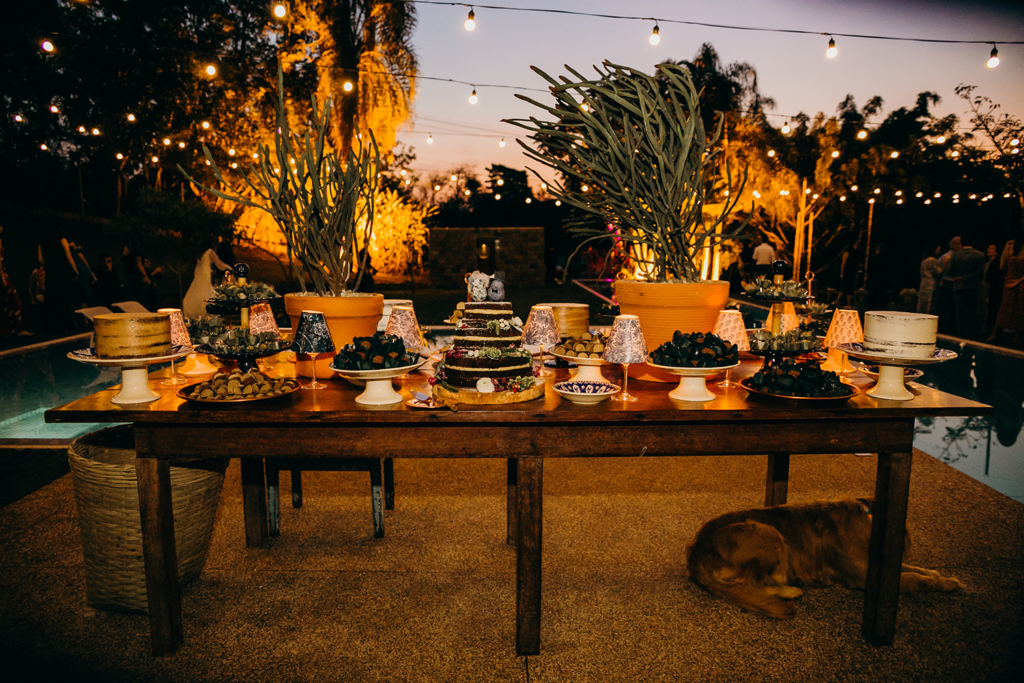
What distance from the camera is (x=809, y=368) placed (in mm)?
1790

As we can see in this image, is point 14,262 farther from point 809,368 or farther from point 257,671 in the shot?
point 809,368

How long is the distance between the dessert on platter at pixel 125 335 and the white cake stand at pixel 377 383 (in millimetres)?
577

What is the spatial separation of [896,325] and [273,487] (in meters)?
2.52

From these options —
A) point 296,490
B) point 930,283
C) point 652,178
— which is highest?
point 652,178

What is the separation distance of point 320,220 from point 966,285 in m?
8.37

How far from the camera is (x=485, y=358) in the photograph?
167cm

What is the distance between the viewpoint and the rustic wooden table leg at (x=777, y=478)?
2.73 meters

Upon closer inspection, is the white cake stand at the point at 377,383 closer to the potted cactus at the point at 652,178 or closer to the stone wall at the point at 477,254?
the potted cactus at the point at 652,178

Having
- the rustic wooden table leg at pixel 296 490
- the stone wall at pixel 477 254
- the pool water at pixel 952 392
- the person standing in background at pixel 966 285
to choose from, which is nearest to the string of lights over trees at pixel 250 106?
the stone wall at pixel 477 254

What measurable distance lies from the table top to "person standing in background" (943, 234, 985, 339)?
7108 millimetres

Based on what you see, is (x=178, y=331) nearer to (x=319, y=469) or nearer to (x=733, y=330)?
(x=319, y=469)

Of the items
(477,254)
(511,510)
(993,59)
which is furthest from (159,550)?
(477,254)

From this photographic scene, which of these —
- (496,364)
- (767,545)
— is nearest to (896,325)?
(767,545)

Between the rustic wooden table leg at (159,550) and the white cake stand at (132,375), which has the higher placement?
the white cake stand at (132,375)
